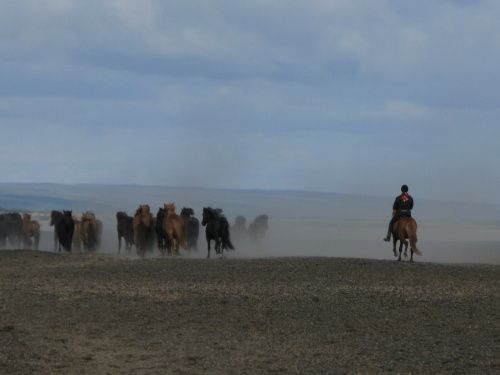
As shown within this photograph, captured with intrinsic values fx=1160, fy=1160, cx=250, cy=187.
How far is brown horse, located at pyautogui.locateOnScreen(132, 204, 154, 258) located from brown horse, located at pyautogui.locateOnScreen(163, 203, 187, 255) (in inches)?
75.1

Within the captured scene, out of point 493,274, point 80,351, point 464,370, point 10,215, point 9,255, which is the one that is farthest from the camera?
point 10,215

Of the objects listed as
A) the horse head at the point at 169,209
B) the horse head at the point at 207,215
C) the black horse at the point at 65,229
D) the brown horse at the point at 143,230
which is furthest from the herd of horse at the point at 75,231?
the horse head at the point at 207,215

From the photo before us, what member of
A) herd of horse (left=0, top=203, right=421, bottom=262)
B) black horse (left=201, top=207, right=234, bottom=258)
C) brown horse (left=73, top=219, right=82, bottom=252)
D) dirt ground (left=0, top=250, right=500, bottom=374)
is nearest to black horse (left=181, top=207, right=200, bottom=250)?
herd of horse (left=0, top=203, right=421, bottom=262)

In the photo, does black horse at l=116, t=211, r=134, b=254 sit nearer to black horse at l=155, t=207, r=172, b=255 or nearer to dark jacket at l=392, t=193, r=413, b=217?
black horse at l=155, t=207, r=172, b=255

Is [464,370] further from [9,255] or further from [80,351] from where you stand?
[9,255]

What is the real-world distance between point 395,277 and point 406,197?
6.37 meters

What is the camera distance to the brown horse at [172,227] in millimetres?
36094

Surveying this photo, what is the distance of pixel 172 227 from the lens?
36.2 meters

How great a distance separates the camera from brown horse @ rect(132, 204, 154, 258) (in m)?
38.3

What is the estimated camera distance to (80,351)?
15031 mm

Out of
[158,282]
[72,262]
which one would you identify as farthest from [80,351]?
[72,262]

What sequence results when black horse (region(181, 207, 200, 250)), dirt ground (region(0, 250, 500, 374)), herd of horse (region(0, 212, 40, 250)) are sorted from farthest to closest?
1. herd of horse (region(0, 212, 40, 250))
2. black horse (region(181, 207, 200, 250))
3. dirt ground (region(0, 250, 500, 374))

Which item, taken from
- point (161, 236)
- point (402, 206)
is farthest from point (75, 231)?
point (402, 206)

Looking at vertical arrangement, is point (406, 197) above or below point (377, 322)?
above
